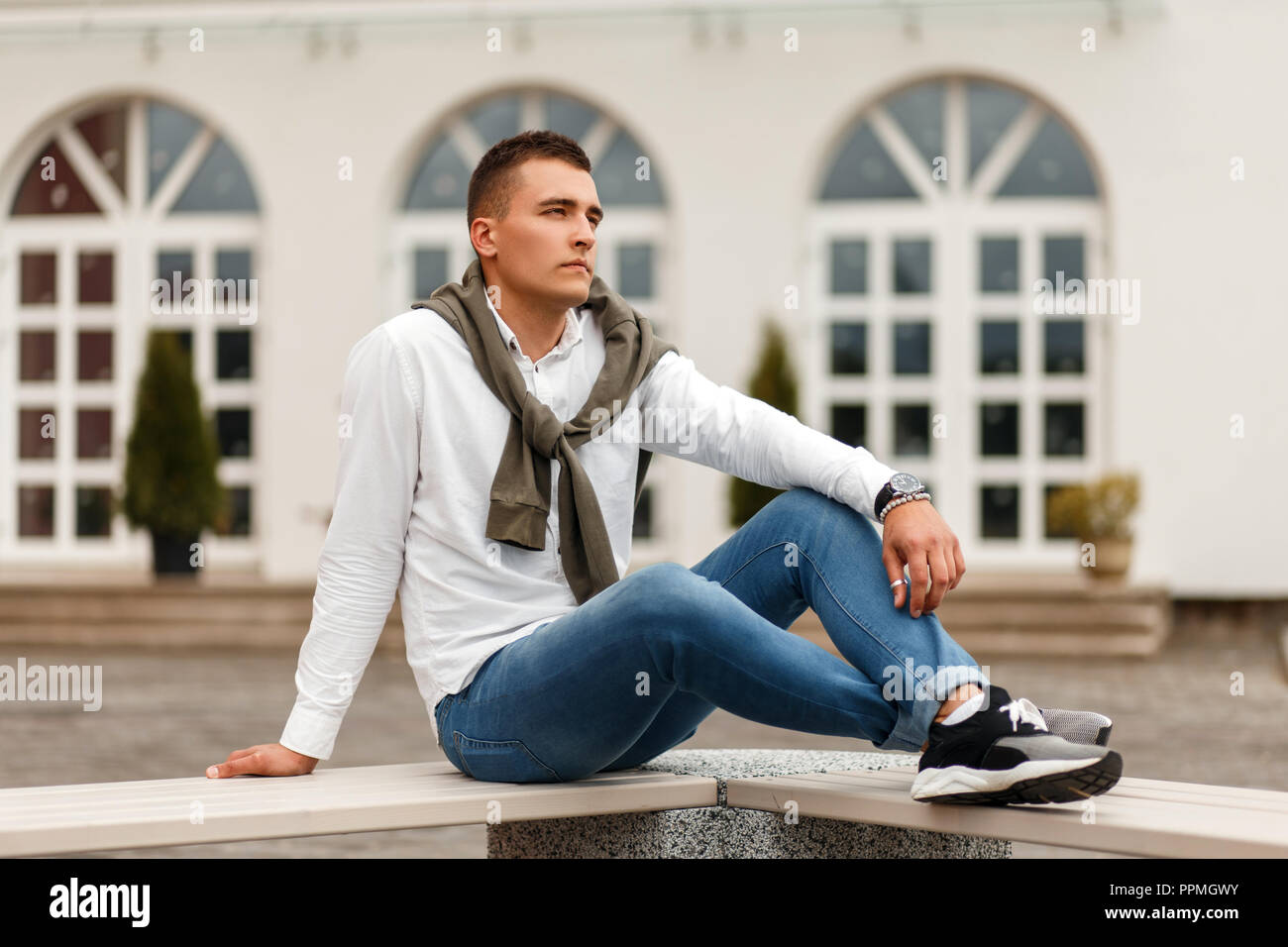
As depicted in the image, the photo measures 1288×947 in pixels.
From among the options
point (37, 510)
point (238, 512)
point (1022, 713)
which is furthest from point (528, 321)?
point (37, 510)

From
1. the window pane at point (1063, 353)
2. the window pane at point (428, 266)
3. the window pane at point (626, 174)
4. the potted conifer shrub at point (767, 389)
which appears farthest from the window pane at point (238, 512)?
the window pane at point (1063, 353)

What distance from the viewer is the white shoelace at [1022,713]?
93.0 inches

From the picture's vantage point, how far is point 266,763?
2705mm

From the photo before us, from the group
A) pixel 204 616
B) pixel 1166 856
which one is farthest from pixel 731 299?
pixel 1166 856

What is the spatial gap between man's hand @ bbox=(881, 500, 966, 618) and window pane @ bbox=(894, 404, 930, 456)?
976 cm

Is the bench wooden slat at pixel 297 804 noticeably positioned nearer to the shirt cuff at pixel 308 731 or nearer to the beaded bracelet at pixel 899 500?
the shirt cuff at pixel 308 731

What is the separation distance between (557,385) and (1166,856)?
1.35 meters

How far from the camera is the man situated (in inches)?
96.9

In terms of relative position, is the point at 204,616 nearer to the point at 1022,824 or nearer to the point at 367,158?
the point at 367,158

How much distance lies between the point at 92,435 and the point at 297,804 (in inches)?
451

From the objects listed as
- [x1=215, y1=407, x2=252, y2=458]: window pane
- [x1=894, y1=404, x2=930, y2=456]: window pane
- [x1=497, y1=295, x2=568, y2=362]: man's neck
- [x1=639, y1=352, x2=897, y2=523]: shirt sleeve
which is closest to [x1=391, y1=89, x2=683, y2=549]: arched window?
[x1=215, y1=407, x2=252, y2=458]: window pane

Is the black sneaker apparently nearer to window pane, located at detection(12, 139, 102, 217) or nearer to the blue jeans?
the blue jeans

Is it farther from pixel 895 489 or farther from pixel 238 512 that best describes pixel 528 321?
pixel 238 512
